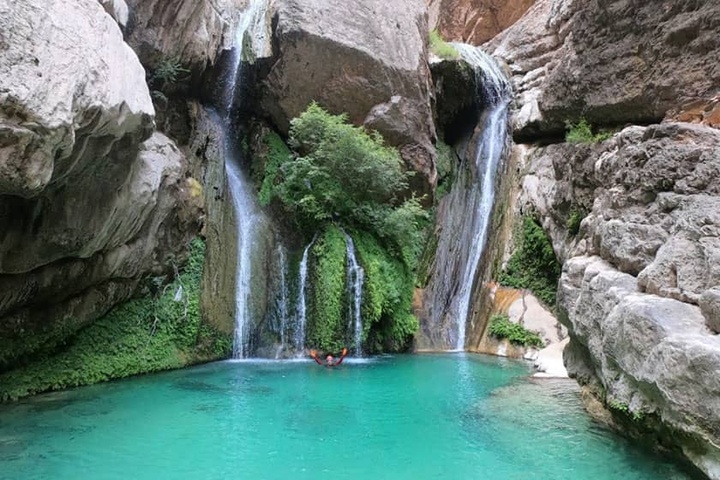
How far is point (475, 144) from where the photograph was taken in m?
19.1

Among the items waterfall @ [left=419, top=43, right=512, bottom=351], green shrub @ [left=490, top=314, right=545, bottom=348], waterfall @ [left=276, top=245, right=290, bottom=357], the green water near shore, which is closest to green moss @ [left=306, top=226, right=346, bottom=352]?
waterfall @ [left=276, top=245, right=290, bottom=357]

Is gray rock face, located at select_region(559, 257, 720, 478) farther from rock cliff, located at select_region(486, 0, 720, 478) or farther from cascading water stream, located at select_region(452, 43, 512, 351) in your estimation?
cascading water stream, located at select_region(452, 43, 512, 351)

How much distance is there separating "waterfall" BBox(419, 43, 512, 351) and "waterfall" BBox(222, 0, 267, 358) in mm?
5260

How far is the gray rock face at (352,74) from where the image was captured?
15141 millimetres

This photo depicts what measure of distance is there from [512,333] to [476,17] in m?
21.2

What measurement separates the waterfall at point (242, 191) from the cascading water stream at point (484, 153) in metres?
6.28

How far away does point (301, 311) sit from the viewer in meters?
13.0

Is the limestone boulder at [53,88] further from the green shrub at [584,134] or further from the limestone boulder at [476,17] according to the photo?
the limestone boulder at [476,17]

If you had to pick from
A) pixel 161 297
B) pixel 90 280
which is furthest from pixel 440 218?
pixel 90 280

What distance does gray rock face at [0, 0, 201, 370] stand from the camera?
4996 millimetres

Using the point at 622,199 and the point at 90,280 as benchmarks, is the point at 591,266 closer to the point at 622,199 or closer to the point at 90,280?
the point at 622,199

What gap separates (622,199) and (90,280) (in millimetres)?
9105

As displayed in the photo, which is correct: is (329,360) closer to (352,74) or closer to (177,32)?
(352,74)

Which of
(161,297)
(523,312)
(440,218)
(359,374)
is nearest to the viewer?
(359,374)
